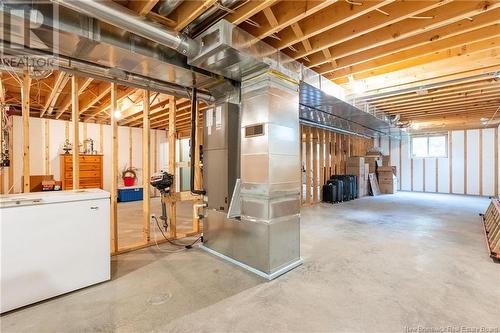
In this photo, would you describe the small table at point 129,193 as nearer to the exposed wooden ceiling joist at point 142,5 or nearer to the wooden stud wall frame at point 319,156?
the wooden stud wall frame at point 319,156

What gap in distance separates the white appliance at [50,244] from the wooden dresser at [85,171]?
14.8ft

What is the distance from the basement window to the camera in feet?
29.9

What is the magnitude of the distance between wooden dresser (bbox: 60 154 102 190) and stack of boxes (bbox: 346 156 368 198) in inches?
315

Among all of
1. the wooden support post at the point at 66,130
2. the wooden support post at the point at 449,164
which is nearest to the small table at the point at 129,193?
the wooden support post at the point at 66,130

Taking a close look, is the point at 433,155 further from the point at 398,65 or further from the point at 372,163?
the point at 398,65

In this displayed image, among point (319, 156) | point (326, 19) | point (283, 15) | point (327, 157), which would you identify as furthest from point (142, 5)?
point (327, 157)

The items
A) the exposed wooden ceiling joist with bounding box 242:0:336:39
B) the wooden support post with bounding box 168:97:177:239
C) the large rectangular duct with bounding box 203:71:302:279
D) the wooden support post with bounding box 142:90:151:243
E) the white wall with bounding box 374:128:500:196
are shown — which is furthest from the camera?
the white wall with bounding box 374:128:500:196

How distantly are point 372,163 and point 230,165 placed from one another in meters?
8.34

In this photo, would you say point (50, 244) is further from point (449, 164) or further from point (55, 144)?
point (449, 164)

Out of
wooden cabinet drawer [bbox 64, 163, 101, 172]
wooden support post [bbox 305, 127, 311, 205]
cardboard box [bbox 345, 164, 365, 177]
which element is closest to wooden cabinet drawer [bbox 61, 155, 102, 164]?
wooden cabinet drawer [bbox 64, 163, 101, 172]

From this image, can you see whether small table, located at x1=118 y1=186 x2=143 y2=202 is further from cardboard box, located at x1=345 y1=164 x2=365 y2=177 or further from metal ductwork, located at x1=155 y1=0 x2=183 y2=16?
cardboard box, located at x1=345 y1=164 x2=365 y2=177

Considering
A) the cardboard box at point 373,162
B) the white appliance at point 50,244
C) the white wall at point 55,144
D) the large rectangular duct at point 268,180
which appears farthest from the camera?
the cardboard box at point 373,162

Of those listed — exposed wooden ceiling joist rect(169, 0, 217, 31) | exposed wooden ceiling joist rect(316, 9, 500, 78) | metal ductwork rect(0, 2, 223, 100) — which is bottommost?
metal ductwork rect(0, 2, 223, 100)

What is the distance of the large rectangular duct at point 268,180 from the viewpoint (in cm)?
258
